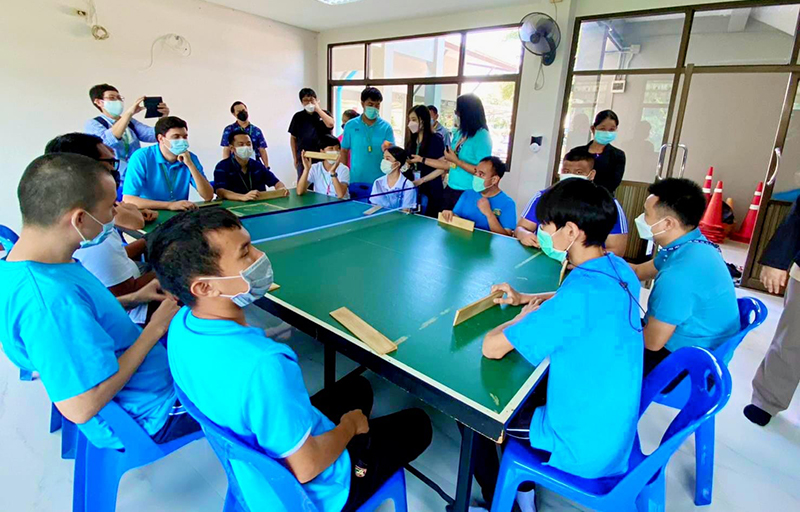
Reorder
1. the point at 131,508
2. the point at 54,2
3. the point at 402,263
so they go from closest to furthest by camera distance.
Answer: the point at 131,508
the point at 402,263
the point at 54,2

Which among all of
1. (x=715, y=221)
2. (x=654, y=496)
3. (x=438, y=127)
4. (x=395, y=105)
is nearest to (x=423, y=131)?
(x=438, y=127)

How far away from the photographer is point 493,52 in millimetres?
5297

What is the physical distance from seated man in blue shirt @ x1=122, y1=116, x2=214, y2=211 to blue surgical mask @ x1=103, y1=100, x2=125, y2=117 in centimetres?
104

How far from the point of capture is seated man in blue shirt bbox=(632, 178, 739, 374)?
152 cm

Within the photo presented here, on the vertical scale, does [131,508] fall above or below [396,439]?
below

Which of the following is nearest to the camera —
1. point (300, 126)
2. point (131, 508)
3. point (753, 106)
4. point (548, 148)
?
point (131, 508)

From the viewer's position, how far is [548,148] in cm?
493

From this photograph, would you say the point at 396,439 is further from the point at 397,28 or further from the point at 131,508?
the point at 397,28

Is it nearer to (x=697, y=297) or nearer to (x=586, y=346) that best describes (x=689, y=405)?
(x=586, y=346)

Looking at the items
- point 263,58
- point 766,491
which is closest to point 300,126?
point 263,58

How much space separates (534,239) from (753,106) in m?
5.73

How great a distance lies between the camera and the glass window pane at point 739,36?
3855mm

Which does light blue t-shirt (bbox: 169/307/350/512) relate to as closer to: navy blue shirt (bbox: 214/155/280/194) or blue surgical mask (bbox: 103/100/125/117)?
navy blue shirt (bbox: 214/155/280/194)

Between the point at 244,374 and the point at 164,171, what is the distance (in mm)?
2626
